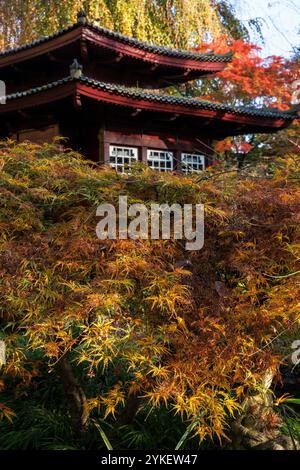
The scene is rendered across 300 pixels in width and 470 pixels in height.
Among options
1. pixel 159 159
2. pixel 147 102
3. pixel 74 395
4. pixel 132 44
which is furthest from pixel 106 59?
pixel 74 395

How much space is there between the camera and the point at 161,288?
232 cm

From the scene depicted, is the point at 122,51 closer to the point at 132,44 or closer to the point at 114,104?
the point at 132,44

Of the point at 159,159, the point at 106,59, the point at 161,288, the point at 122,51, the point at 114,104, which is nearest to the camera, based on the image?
the point at 161,288

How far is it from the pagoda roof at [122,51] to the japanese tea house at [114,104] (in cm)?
2

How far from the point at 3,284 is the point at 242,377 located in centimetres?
115

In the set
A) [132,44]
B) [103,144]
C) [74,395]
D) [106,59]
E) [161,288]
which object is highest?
[132,44]

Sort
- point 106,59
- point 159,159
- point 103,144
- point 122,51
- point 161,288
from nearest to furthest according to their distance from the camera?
point 161,288 < point 103,144 < point 122,51 < point 106,59 < point 159,159

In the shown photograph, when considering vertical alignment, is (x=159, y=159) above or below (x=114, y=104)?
below

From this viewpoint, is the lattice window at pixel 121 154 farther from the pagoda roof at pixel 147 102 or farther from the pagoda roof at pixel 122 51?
the pagoda roof at pixel 122 51

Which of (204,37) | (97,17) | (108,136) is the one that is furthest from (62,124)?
(204,37)

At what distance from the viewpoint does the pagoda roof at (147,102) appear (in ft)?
28.6

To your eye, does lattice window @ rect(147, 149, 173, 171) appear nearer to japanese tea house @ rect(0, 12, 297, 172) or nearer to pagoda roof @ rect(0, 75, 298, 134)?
japanese tea house @ rect(0, 12, 297, 172)

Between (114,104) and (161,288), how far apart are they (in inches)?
291

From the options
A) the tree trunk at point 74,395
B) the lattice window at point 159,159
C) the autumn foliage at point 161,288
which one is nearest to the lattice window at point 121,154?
the lattice window at point 159,159
